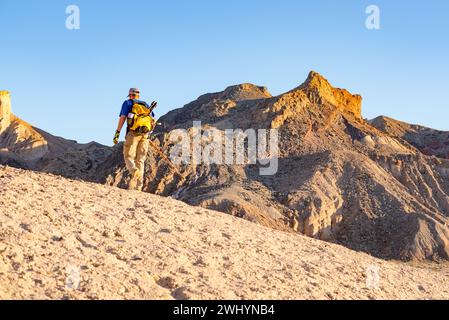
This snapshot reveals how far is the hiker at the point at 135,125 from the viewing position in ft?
40.2

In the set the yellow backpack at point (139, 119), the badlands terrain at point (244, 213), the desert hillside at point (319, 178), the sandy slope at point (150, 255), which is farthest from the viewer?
the desert hillside at point (319, 178)

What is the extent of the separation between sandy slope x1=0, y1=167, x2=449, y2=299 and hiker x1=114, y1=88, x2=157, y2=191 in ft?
3.50

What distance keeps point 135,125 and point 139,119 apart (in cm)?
13

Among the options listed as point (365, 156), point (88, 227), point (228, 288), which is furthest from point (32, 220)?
point (365, 156)

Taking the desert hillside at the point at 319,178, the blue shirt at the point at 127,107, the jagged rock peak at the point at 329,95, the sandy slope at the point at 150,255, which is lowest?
the sandy slope at the point at 150,255

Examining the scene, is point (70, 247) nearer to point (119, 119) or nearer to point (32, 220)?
point (32, 220)

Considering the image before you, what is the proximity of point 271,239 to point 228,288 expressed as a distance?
3226 mm

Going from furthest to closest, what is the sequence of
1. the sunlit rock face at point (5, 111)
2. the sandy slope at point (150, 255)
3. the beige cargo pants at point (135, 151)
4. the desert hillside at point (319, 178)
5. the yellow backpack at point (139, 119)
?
the sunlit rock face at point (5, 111), the desert hillside at point (319, 178), the beige cargo pants at point (135, 151), the yellow backpack at point (139, 119), the sandy slope at point (150, 255)

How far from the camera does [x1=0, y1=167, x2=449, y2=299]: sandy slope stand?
7.50 metres

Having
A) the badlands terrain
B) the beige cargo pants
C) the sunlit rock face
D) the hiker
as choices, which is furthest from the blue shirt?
the sunlit rock face

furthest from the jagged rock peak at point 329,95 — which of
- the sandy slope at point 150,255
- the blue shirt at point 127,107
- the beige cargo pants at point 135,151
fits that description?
the sandy slope at point 150,255

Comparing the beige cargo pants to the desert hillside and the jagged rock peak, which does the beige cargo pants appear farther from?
the jagged rock peak

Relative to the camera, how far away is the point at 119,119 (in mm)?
12297

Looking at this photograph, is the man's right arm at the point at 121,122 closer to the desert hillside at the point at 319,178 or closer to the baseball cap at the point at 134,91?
the baseball cap at the point at 134,91
